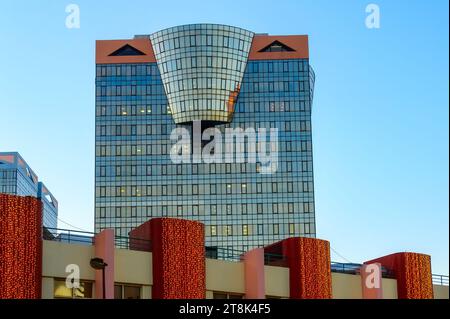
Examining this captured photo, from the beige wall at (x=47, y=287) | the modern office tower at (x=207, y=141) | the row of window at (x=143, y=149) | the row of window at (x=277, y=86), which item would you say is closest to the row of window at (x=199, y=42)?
the modern office tower at (x=207, y=141)

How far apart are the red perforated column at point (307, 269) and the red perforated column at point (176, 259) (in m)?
5.99

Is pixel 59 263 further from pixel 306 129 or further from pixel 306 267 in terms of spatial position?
pixel 306 129

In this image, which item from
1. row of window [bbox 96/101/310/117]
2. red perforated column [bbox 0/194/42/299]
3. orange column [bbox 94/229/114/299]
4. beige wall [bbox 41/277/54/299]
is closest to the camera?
red perforated column [bbox 0/194/42/299]

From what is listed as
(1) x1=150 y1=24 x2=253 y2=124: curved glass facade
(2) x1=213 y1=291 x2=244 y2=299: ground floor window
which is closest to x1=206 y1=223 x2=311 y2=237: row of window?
(1) x1=150 y1=24 x2=253 y2=124: curved glass facade

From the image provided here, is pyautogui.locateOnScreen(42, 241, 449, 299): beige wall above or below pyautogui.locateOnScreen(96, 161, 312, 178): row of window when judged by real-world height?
below

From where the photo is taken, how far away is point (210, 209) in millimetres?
192250

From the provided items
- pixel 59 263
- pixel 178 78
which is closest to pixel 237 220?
pixel 178 78

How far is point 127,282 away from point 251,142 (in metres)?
155

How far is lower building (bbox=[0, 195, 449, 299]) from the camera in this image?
1495 inches

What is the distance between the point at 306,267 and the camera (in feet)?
157

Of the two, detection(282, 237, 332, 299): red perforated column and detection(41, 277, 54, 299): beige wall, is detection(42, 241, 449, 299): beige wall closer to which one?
detection(41, 277, 54, 299): beige wall

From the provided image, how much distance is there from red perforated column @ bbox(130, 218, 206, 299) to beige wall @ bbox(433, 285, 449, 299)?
737 inches
